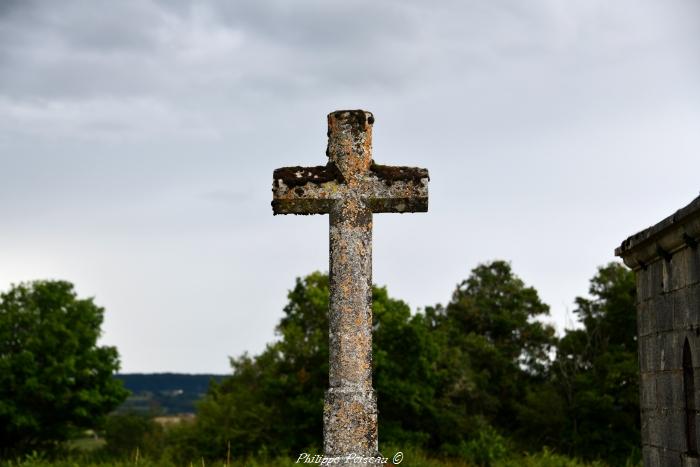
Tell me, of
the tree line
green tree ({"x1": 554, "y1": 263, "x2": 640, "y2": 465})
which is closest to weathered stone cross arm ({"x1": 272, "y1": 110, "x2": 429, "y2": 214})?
the tree line

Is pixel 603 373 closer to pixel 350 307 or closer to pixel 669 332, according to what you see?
pixel 669 332

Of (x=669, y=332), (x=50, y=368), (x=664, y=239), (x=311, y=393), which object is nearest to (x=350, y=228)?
(x=664, y=239)

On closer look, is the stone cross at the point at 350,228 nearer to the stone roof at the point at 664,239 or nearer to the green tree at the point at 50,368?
the stone roof at the point at 664,239

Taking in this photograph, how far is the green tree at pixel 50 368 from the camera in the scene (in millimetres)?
45125

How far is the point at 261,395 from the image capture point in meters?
38.5

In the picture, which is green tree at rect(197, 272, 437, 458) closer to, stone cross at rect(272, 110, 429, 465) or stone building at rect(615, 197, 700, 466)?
stone building at rect(615, 197, 700, 466)

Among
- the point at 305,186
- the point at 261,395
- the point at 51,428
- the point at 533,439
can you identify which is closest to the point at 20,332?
the point at 51,428

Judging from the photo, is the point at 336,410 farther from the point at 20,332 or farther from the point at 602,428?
the point at 20,332

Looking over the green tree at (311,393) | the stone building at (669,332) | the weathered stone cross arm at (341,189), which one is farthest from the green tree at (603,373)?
the weathered stone cross arm at (341,189)

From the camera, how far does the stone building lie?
859 cm

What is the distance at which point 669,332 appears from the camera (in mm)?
9391

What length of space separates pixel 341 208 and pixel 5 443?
42.4 m

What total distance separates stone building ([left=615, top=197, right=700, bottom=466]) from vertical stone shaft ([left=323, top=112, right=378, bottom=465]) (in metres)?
3.00

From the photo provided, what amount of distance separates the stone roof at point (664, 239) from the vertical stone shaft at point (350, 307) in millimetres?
2910
